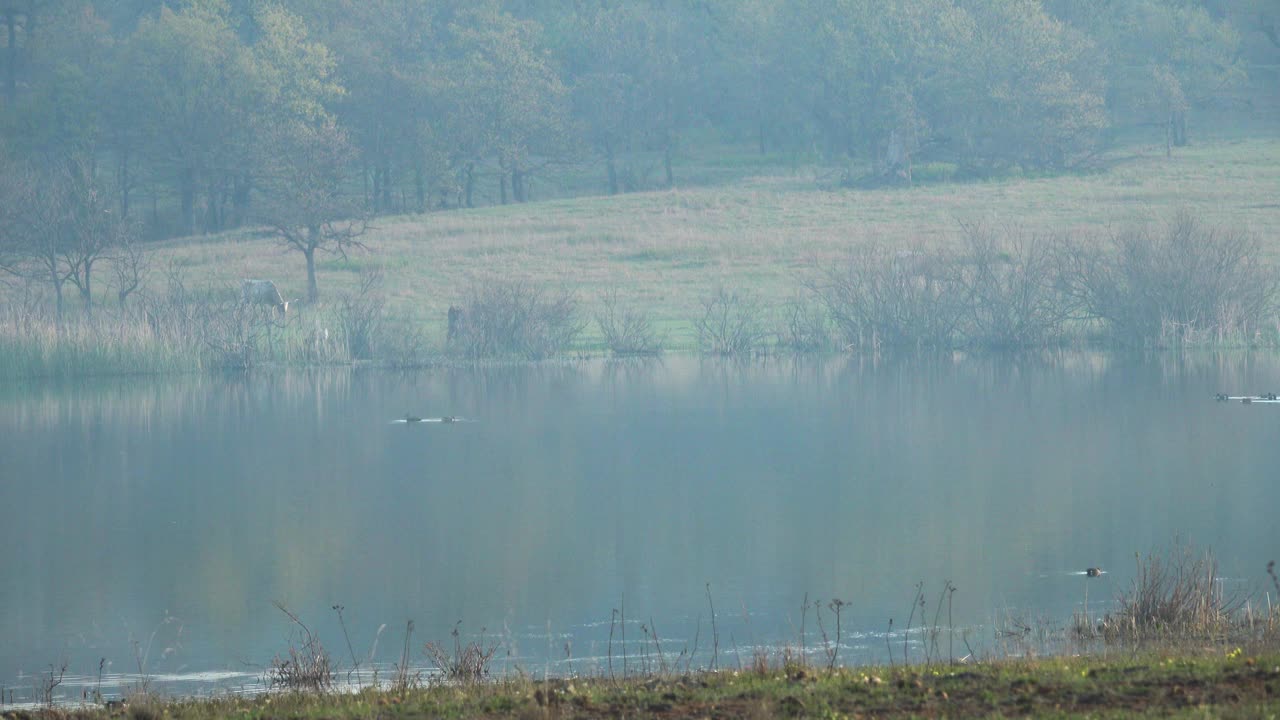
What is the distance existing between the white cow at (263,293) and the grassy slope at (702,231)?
137 inches

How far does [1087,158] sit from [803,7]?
72.0ft

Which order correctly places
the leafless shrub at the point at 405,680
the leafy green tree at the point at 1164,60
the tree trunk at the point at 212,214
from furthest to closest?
1. the leafy green tree at the point at 1164,60
2. the tree trunk at the point at 212,214
3. the leafless shrub at the point at 405,680

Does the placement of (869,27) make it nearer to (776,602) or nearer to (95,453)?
(95,453)

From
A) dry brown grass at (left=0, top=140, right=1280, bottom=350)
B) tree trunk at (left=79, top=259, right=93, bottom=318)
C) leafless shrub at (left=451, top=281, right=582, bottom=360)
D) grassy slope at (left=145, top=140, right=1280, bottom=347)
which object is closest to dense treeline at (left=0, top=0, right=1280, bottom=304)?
dry brown grass at (left=0, top=140, right=1280, bottom=350)

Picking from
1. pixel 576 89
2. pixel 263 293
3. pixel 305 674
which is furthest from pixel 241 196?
pixel 305 674

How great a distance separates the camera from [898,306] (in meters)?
44.0

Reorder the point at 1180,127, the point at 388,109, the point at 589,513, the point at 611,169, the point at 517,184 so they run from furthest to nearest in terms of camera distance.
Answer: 1. the point at 611,169
2. the point at 517,184
3. the point at 388,109
4. the point at 1180,127
5. the point at 589,513

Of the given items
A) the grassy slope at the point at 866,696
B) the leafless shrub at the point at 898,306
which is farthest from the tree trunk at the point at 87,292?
the grassy slope at the point at 866,696

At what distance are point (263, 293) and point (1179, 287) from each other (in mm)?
24628

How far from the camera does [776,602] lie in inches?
546

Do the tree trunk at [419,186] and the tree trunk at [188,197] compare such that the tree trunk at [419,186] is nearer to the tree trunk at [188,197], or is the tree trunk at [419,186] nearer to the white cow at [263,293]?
the tree trunk at [188,197]

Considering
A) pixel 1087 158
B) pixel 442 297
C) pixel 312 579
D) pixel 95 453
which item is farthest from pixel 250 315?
pixel 1087 158

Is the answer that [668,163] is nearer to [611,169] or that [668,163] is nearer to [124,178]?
[611,169]

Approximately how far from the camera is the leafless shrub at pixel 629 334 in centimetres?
4429
